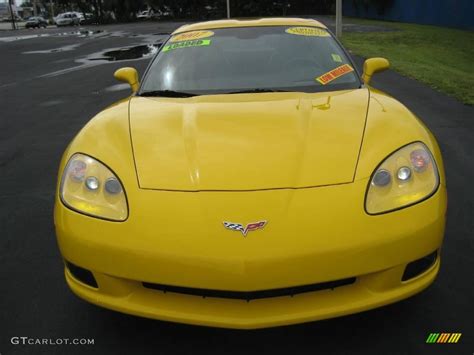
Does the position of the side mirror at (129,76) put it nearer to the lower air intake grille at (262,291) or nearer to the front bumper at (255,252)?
the front bumper at (255,252)

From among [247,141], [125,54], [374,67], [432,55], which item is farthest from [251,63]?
[432,55]

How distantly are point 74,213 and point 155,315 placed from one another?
58 centimetres

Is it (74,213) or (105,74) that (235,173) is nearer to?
(74,213)

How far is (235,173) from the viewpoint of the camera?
2.16 m

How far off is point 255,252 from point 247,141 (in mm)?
660

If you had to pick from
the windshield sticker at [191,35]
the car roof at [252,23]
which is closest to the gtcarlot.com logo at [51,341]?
the windshield sticker at [191,35]

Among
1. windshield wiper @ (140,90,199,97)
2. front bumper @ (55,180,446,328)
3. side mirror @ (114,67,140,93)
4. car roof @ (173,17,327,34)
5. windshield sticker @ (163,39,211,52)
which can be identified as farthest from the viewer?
car roof @ (173,17,327,34)

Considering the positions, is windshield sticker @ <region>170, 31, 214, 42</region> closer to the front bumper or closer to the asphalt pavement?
the asphalt pavement

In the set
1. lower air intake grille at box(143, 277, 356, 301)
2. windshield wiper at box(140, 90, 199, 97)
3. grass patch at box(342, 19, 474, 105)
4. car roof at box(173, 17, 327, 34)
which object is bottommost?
grass patch at box(342, 19, 474, 105)

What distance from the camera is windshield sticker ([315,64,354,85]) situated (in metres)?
3.23

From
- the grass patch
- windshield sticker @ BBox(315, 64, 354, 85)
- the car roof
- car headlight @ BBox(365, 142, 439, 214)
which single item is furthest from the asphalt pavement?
the grass patch

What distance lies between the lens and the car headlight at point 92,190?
6.98 feet

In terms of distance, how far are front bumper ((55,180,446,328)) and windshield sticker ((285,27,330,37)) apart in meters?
1.99

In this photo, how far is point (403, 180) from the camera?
2176 mm
